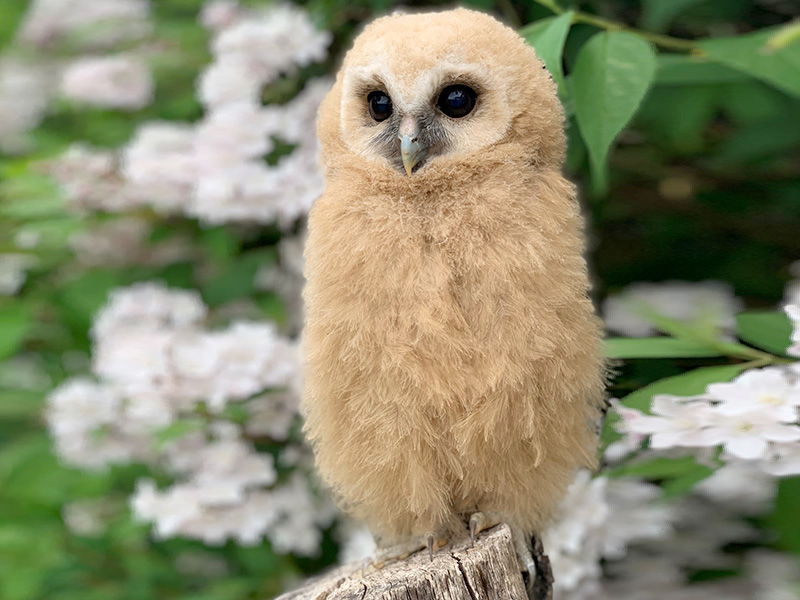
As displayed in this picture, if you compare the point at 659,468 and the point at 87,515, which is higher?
the point at 659,468

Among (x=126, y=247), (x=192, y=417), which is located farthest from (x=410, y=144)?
(x=126, y=247)

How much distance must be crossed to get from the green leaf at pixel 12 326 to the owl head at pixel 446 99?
3.70 ft

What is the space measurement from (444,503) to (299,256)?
893 mm

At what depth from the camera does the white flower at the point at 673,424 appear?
104cm

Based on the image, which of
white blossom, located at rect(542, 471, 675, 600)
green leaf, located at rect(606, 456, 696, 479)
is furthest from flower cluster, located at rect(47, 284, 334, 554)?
green leaf, located at rect(606, 456, 696, 479)

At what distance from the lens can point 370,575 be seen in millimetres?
1100

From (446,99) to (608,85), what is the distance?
0.23 m

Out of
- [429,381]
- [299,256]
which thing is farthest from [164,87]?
[429,381]

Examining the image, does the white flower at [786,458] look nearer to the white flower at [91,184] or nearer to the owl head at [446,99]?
the owl head at [446,99]

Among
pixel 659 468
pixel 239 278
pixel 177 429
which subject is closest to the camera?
pixel 659 468

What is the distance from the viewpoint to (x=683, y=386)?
3.59 feet

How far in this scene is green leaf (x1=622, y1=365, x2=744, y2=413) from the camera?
1.08 metres

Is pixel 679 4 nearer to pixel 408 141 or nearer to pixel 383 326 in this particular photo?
pixel 408 141

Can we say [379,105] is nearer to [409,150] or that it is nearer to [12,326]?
[409,150]
